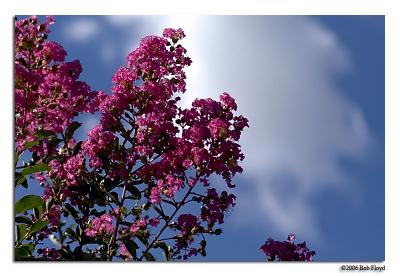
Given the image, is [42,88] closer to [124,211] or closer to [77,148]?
[77,148]

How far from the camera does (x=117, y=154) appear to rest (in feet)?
12.4

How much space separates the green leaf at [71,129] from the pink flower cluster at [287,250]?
127 centimetres

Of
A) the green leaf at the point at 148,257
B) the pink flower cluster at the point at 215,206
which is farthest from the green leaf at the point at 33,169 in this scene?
the pink flower cluster at the point at 215,206

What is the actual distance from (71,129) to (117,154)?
308 mm

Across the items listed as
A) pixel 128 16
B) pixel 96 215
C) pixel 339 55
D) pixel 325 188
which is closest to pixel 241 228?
pixel 325 188

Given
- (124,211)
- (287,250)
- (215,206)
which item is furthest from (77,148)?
(287,250)

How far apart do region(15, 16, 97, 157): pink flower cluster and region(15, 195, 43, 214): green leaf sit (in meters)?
0.27

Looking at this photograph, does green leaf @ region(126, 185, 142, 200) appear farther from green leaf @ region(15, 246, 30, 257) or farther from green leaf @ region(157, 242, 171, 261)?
green leaf @ region(15, 246, 30, 257)

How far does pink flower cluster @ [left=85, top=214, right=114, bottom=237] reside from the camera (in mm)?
3557

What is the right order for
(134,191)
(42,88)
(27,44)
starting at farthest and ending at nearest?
(134,191)
(27,44)
(42,88)

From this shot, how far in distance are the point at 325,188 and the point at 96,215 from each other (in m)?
1.31

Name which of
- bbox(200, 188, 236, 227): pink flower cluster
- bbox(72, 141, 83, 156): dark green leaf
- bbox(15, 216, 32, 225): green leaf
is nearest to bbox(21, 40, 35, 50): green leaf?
bbox(72, 141, 83, 156): dark green leaf

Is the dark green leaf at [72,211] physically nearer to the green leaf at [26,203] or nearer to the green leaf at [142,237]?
the green leaf at [26,203]
